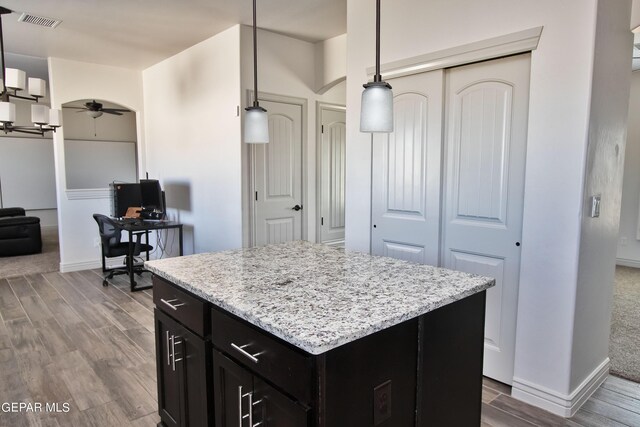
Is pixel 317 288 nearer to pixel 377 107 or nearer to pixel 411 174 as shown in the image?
pixel 377 107

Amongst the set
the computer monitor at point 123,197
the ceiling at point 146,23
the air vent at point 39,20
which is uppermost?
the ceiling at point 146,23

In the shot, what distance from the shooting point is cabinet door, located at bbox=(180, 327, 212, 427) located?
5.50ft

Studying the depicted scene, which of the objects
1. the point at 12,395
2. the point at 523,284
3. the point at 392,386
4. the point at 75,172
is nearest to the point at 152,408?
the point at 12,395

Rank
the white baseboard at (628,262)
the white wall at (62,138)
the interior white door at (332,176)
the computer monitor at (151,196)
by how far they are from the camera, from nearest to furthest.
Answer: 1. the interior white door at (332,176)
2. the computer monitor at (151,196)
3. the white wall at (62,138)
4. the white baseboard at (628,262)

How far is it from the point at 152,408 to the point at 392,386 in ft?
5.65

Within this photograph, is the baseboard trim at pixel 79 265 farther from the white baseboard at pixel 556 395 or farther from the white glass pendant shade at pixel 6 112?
the white baseboard at pixel 556 395

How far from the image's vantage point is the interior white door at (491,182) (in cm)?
252

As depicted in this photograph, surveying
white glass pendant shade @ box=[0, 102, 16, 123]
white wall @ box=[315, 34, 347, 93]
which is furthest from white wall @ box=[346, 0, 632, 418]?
white glass pendant shade @ box=[0, 102, 16, 123]

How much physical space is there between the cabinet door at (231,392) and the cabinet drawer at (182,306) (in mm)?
135

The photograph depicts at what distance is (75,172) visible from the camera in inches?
351

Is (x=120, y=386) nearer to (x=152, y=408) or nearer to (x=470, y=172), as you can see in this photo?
(x=152, y=408)

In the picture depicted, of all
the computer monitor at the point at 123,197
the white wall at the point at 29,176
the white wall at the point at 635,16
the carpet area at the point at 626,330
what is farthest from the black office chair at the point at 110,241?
the white wall at the point at 29,176

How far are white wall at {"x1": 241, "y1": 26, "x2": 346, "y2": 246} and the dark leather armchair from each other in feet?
15.5

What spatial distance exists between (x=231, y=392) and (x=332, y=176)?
3.96 m
